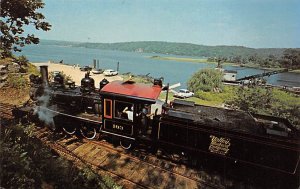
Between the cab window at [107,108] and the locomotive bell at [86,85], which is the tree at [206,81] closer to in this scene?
the locomotive bell at [86,85]

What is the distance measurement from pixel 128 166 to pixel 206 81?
3716 centimetres

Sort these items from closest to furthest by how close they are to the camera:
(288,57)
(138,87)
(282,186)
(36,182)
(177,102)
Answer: (36,182), (282,186), (138,87), (177,102), (288,57)

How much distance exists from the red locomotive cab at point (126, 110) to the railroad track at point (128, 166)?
2.76 ft

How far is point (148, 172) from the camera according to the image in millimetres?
7680

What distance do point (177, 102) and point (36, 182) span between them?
6.94 meters

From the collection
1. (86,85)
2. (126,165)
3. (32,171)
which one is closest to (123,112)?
(126,165)

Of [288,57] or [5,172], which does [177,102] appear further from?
[288,57]

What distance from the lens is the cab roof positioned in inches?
322

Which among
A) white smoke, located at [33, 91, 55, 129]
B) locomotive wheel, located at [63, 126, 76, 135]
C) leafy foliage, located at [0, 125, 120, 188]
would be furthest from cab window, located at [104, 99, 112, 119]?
white smoke, located at [33, 91, 55, 129]

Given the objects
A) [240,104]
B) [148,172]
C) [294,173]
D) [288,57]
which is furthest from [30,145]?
[288,57]

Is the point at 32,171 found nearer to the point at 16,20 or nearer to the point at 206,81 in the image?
the point at 16,20

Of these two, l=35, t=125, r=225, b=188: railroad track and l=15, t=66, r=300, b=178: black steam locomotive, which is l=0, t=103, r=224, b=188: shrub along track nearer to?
l=35, t=125, r=225, b=188: railroad track

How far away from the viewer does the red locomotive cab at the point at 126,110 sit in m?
8.36

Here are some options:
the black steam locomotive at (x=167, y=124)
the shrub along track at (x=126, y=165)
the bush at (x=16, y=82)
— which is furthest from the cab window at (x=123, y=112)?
the bush at (x=16, y=82)
